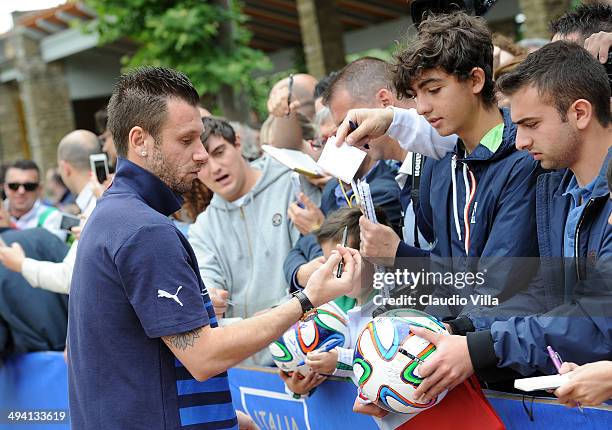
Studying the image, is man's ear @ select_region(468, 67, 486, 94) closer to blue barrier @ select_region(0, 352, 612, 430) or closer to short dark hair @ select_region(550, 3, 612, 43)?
short dark hair @ select_region(550, 3, 612, 43)

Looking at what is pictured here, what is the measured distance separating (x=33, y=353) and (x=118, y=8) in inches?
177

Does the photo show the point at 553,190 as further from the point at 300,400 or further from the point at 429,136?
the point at 300,400

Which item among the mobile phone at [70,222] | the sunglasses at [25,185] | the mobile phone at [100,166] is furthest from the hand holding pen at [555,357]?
the sunglasses at [25,185]

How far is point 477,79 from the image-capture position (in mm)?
3406

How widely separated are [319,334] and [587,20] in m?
1.84

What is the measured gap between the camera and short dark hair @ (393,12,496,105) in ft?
11.0

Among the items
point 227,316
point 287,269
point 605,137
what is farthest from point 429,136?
point 227,316

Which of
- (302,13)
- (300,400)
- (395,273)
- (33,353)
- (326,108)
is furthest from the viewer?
(302,13)

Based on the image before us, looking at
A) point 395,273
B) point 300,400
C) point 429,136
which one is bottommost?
point 300,400

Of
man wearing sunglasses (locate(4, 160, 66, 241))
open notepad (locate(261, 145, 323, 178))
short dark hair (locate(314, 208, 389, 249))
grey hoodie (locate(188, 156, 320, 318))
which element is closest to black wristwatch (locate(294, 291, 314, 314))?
short dark hair (locate(314, 208, 389, 249))

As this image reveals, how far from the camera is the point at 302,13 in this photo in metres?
12.4

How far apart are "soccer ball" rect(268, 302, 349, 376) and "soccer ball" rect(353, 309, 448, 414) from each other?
60cm

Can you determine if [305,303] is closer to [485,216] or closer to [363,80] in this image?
[485,216]

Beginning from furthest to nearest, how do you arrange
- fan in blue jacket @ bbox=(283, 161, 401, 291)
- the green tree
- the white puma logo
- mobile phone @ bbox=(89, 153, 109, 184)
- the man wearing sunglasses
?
the green tree, the man wearing sunglasses, mobile phone @ bbox=(89, 153, 109, 184), fan in blue jacket @ bbox=(283, 161, 401, 291), the white puma logo
